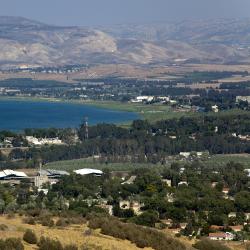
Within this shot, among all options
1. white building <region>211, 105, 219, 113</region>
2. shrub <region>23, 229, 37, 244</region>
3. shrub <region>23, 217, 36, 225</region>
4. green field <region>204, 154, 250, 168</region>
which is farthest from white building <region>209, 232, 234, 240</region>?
white building <region>211, 105, 219, 113</region>

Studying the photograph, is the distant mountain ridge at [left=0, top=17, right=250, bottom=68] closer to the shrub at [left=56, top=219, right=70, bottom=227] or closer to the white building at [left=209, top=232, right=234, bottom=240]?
the white building at [left=209, top=232, right=234, bottom=240]

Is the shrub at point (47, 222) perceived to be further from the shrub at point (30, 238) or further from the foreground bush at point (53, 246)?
the foreground bush at point (53, 246)

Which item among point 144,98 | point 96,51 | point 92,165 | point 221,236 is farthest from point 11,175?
point 96,51

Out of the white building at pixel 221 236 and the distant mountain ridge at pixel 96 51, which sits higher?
the distant mountain ridge at pixel 96 51

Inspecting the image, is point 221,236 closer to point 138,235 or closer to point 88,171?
point 138,235

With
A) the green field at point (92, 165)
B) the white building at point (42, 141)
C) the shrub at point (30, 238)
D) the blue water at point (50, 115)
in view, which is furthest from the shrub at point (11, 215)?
the blue water at point (50, 115)

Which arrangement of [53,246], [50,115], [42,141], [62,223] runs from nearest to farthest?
[53,246]
[62,223]
[42,141]
[50,115]
